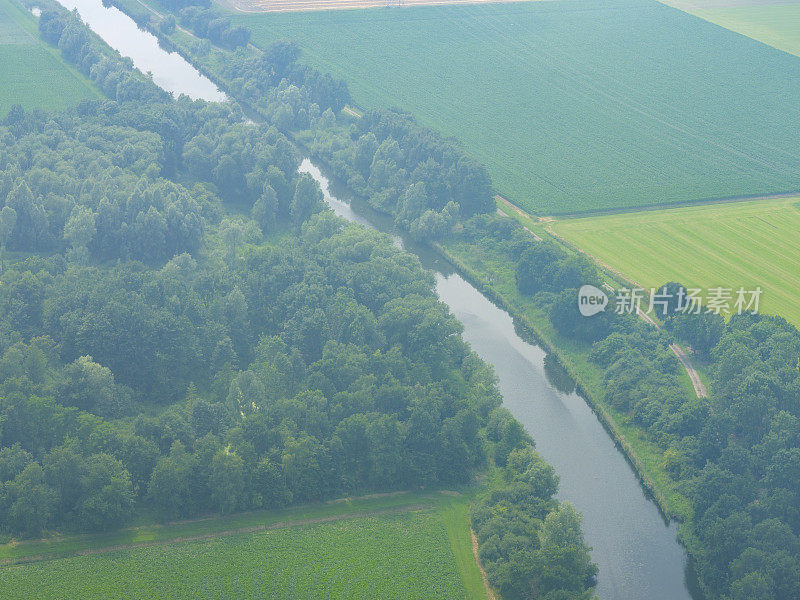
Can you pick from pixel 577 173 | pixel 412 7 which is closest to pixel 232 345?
pixel 577 173

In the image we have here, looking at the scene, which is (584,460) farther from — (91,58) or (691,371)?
(91,58)

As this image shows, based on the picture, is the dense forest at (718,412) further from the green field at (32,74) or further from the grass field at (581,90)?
the green field at (32,74)

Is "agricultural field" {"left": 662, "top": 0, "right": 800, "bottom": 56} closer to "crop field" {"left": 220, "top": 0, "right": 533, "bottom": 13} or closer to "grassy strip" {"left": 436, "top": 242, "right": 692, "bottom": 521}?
"crop field" {"left": 220, "top": 0, "right": 533, "bottom": 13}

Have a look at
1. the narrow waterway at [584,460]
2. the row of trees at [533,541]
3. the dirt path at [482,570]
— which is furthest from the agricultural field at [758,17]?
the dirt path at [482,570]

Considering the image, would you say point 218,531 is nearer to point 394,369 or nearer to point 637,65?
point 394,369

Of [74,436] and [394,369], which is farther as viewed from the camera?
[394,369]

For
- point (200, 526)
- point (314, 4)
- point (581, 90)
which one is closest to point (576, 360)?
point (200, 526)

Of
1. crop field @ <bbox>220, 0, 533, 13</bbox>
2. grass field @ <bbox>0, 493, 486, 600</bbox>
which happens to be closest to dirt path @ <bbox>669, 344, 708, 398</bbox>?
grass field @ <bbox>0, 493, 486, 600</bbox>
